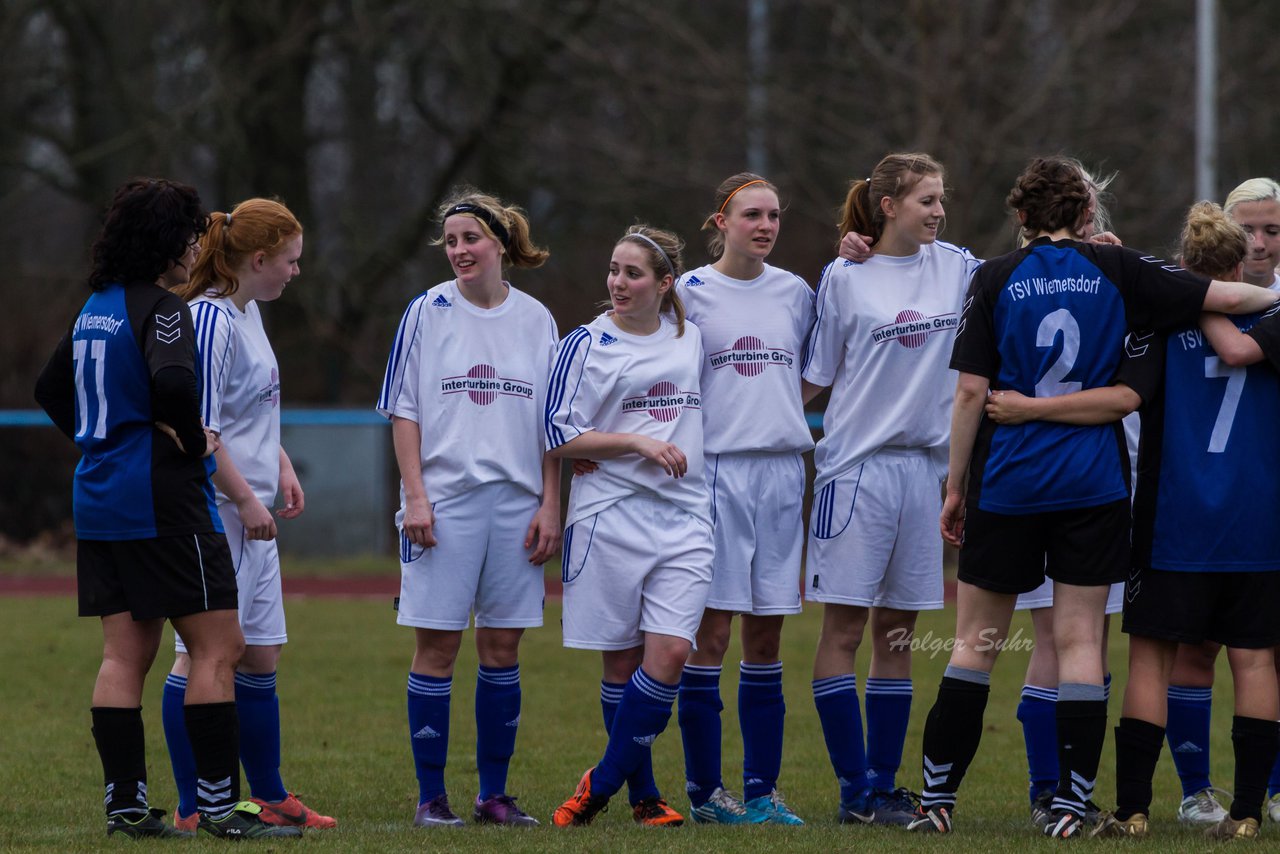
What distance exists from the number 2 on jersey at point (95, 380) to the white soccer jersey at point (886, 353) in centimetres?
247

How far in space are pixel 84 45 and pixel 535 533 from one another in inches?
670

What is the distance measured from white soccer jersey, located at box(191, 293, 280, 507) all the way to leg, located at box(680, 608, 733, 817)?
5.24 feet

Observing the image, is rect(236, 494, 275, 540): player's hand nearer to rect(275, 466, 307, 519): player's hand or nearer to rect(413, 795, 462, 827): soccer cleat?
rect(275, 466, 307, 519): player's hand

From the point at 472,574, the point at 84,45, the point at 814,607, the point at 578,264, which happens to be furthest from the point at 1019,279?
the point at 84,45

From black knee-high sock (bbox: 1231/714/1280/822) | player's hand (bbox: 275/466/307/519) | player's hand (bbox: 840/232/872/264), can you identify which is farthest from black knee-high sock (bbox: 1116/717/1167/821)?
player's hand (bbox: 275/466/307/519)

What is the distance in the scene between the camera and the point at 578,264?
20.7m

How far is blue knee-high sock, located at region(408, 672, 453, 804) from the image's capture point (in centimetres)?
579

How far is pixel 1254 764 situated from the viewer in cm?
528

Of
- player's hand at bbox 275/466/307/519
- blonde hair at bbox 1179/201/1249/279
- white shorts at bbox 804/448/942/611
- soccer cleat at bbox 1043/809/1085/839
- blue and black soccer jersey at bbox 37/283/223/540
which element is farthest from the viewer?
player's hand at bbox 275/466/307/519

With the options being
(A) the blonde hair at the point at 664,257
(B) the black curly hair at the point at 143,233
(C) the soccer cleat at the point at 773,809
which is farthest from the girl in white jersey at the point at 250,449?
(C) the soccer cleat at the point at 773,809

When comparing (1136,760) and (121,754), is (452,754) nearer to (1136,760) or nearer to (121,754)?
(121,754)

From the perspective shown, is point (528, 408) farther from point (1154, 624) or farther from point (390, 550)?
point (390, 550)

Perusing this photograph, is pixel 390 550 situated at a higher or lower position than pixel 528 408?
lower

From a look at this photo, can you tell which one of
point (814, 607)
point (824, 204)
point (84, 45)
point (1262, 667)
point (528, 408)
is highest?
point (84, 45)
